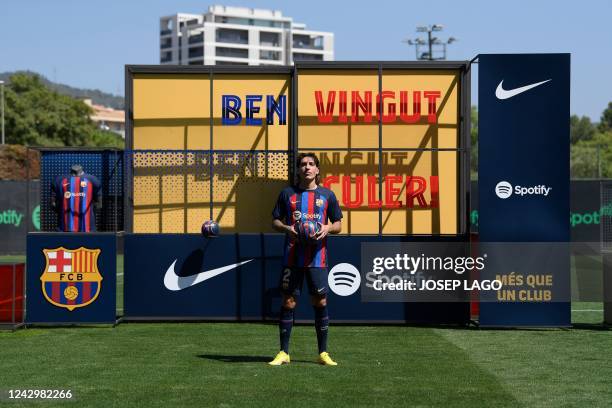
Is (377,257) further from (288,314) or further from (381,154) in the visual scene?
(288,314)

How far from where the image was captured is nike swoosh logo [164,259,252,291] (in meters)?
14.8

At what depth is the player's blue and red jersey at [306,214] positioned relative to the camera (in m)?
10.8

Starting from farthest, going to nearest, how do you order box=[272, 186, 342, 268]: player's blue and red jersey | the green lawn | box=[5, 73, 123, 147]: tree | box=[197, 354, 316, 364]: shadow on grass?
box=[5, 73, 123, 147]: tree
box=[197, 354, 316, 364]: shadow on grass
box=[272, 186, 342, 268]: player's blue and red jersey
the green lawn

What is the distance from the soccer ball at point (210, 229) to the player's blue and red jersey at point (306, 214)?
372 cm

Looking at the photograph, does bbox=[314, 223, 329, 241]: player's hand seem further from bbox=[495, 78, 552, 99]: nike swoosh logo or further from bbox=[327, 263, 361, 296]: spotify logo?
bbox=[495, 78, 552, 99]: nike swoosh logo

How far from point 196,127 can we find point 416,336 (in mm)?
4691

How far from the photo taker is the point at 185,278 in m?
14.8

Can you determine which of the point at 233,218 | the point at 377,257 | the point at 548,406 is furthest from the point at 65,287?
the point at 548,406

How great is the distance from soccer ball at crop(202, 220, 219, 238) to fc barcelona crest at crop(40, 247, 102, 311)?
1.50 meters

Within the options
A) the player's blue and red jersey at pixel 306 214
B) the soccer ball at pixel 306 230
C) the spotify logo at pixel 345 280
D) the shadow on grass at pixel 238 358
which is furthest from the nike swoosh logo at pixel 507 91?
the shadow on grass at pixel 238 358

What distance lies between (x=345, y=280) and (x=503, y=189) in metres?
2.55

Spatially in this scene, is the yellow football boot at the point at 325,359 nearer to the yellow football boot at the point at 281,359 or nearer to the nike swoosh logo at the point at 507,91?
the yellow football boot at the point at 281,359

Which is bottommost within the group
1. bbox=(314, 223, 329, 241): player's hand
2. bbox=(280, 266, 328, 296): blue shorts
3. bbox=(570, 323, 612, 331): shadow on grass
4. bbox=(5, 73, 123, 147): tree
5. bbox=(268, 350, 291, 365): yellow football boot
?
bbox=(570, 323, 612, 331): shadow on grass

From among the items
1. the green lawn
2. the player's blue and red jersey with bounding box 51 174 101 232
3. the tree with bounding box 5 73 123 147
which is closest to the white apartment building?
the tree with bounding box 5 73 123 147
